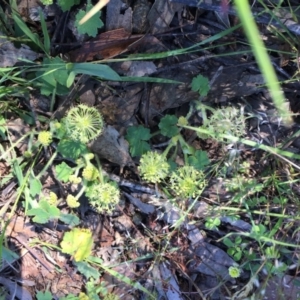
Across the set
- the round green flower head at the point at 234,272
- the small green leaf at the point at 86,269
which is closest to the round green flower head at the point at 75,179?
the small green leaf at the point at 86,269

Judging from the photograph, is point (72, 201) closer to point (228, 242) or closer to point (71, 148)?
point (71, 148)

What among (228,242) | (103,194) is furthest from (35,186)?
(228,242)

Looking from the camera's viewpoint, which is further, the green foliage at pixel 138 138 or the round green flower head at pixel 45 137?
the green foliage at pixel 138 138

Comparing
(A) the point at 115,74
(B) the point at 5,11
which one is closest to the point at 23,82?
(B) the point at 5,11

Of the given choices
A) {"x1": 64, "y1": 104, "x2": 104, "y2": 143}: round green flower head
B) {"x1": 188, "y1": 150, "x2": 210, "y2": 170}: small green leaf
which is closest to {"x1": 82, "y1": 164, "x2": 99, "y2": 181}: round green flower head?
{"x1": 64, "y1": 104, "x2": 104, "y2": 143}: round green flower head

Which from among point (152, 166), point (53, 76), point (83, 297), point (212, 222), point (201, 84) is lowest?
point (83, 297)

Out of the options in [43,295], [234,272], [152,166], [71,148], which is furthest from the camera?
[43,295]

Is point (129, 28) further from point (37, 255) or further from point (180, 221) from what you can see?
point (37, 255)

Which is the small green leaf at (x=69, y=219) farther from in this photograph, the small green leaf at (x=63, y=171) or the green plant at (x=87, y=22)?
the green plant at (x=87, y=22)
